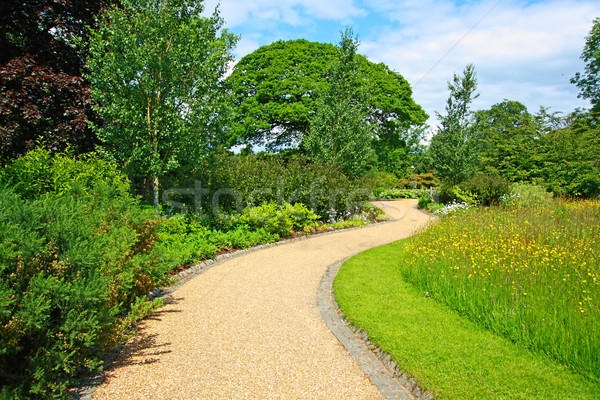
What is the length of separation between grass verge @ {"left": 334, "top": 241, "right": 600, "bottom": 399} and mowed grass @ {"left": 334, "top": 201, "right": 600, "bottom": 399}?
0.01 meters

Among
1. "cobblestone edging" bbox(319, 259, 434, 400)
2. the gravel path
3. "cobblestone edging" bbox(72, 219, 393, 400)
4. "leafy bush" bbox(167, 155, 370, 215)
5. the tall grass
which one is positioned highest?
"leafy bush" bbox(167, 155, 370, 215)

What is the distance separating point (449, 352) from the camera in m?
3.89

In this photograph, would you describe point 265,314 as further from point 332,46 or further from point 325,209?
point 332,46

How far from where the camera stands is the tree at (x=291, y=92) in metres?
22.1

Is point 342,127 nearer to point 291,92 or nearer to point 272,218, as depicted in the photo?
point 272,218

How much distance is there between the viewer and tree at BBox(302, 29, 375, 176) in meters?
16.2

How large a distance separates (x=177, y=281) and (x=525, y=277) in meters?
5.25

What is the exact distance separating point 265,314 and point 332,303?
1.19 metres

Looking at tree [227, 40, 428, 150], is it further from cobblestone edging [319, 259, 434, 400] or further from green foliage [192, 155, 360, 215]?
cobblestone edging [319, 259, 434, 400]

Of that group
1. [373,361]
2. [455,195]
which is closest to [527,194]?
A: [455,195]

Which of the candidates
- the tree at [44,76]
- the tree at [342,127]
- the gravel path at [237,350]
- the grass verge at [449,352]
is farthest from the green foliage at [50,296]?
the tree at [342,127]

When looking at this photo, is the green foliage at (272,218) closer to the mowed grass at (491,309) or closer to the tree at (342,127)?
the mowed grass at (491,309)

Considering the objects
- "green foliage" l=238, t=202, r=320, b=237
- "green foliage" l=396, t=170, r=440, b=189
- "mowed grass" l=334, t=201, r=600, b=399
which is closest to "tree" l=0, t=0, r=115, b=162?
"green foliage" l=238, t=202, r=320, b=237

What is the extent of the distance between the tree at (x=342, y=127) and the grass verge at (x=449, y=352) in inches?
422
